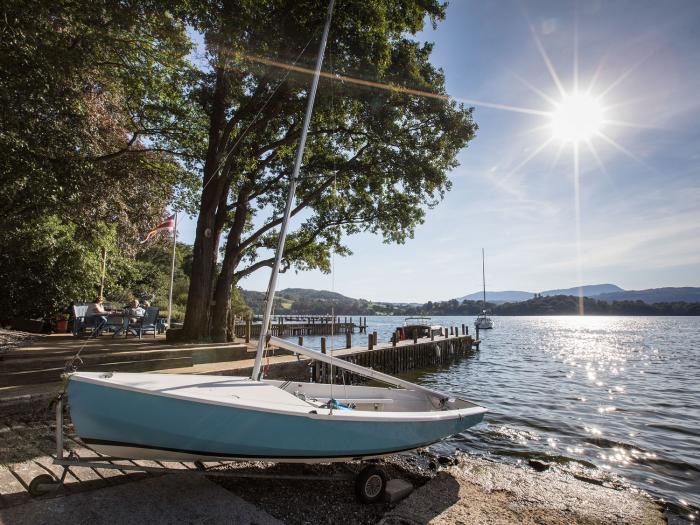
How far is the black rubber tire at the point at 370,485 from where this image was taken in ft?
17.6

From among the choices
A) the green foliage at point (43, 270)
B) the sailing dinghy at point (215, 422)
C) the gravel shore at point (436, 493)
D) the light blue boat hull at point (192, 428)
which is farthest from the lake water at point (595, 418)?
the green foliage at point (43, 270)

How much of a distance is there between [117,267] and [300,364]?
18421mm

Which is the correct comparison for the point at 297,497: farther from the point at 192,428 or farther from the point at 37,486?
the point at 37,486

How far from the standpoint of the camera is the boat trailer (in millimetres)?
4266

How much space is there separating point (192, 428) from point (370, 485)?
2744 millimetres

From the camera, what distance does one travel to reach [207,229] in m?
14.5

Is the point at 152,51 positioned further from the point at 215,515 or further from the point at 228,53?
the point at 215,515

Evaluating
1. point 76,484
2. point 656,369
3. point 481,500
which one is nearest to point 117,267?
point 76,484

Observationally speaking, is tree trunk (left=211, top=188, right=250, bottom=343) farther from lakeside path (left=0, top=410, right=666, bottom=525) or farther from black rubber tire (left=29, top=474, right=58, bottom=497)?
black rubber tire (left=29, top=474, right=58, bottom=497)

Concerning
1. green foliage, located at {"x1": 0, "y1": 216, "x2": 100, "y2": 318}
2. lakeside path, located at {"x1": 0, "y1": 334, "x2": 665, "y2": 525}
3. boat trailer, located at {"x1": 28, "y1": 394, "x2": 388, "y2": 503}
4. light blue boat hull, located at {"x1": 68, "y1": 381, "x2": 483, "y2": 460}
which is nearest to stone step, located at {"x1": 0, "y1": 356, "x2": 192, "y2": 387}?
lakeside path, located at {"x1": 0, "y1": 334, "x2": 665, "y2": 525}

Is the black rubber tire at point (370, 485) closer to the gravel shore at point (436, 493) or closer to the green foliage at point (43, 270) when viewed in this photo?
the gravel shore at point (436, 493)

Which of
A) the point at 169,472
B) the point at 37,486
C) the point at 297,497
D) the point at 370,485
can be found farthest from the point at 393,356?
the point at 37,486

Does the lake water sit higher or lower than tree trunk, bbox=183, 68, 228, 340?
lower

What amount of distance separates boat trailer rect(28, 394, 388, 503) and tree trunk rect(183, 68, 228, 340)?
351 inches
